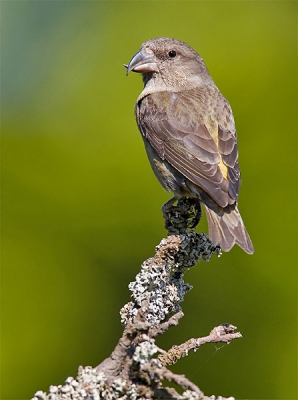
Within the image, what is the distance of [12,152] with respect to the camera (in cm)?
581

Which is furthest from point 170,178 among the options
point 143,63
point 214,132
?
point 143,63

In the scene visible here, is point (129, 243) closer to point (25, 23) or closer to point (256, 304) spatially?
point (256, 304)

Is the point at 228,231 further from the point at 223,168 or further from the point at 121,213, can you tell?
the point at 121,213

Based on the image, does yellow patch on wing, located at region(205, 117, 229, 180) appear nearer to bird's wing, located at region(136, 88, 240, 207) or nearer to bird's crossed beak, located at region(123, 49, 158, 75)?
bird's wing, located at region(136, 88, 240, 207)

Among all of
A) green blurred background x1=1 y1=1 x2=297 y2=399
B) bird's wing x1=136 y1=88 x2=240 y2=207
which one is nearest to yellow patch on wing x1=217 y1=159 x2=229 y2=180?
bird's wing x1=136 y1=88 x2=240 y2=207

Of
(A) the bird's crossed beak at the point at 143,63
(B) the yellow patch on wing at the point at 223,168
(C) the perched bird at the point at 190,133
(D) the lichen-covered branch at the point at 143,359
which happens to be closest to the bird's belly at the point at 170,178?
(C) the perched bird at the point at 190,133

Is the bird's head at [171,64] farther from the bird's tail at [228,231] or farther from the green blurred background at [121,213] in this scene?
the bird's tail at [228,231]

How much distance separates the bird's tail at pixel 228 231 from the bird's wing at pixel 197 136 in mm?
112

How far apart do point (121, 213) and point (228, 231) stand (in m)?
1.33

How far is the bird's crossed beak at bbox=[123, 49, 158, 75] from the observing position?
5371 millimetres

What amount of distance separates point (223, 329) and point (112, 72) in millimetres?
3267

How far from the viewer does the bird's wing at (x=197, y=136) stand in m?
4.55

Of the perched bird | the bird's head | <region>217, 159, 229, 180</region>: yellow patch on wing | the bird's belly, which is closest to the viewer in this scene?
the perched bird

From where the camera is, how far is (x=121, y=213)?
5.50 m
